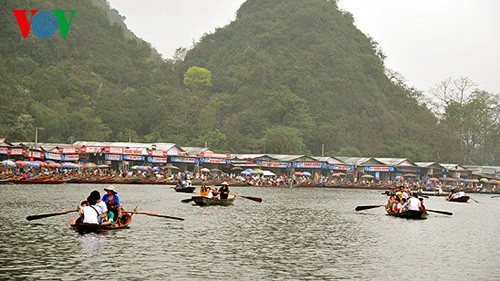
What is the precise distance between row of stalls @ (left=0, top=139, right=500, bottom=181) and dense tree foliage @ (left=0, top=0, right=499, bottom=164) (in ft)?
26.6

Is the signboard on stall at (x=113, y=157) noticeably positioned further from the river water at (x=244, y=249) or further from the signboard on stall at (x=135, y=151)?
the river water at (x=244, y=249)

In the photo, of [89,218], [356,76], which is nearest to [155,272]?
[89,218]

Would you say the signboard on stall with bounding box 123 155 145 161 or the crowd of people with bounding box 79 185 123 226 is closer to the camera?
the crowd of people with bounding box 79 185 123 226

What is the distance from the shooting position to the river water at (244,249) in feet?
46.6

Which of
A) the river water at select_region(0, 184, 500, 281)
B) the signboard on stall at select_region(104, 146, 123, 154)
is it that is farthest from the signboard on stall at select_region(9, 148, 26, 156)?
the river water at select_region(0, 184, 500, 281)

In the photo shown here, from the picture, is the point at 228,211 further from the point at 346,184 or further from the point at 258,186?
the point at 346,184

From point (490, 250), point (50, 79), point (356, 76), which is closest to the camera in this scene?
point (490, 250)

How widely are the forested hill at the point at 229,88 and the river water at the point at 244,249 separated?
46.0 m

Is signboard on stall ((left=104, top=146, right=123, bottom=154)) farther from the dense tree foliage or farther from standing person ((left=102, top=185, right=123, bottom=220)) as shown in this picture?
standing person ((left=102, top=185, right=123, bottom=220))

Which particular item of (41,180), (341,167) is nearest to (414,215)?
(41,180)

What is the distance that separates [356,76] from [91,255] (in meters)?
101

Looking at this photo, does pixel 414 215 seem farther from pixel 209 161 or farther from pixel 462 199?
pixel 209 161

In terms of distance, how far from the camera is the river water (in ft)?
46.6

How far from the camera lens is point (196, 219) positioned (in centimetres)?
2552
